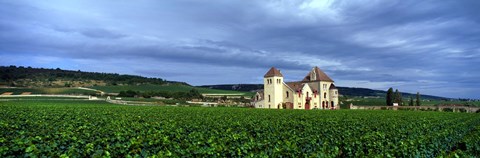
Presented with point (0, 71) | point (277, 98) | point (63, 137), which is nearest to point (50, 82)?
point (0, 71)

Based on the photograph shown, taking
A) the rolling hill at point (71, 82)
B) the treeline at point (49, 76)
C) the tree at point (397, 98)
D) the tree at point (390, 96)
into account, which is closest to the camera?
the tree at point (397, 98)

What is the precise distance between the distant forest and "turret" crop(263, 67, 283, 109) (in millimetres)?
102935

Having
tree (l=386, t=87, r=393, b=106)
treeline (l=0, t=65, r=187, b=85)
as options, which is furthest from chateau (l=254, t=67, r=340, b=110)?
treeline (l=0, t=65, r=187, b=85)

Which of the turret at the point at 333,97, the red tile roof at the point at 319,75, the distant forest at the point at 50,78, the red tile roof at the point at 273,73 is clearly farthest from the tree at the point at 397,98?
the distant forest at the point at 50,78

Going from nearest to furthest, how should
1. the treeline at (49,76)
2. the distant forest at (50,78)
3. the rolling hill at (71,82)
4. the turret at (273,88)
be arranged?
the turret at (273,88) < the rolling hill at (71,82) < the distant forest at (50,78) < the treeline at (49,76)

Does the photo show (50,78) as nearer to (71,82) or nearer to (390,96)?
(71,82)

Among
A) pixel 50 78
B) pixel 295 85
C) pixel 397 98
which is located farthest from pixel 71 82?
pixel 397 98

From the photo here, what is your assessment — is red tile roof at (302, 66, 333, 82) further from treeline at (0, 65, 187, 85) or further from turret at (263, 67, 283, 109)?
treeline at (0, 65, 187, 85)

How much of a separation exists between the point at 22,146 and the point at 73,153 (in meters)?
1.41

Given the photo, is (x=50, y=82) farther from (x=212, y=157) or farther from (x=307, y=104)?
(x=212, y=157)

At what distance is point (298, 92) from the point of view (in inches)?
3516

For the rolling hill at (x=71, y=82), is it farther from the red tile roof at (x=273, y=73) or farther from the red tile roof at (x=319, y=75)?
the red tile roof at (x=319, y=75)

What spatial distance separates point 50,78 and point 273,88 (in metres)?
125

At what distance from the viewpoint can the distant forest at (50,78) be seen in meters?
155
